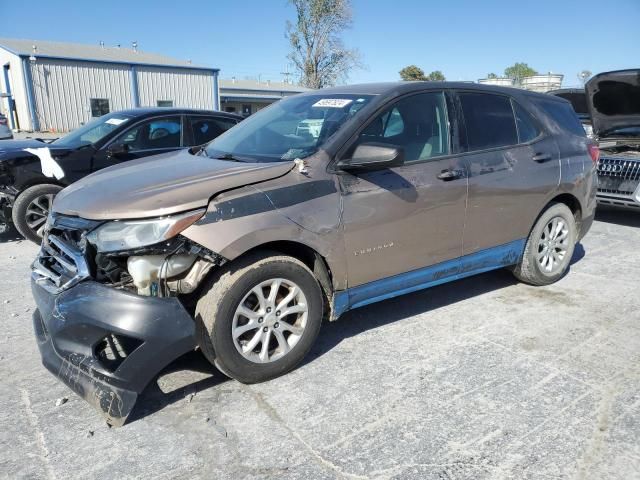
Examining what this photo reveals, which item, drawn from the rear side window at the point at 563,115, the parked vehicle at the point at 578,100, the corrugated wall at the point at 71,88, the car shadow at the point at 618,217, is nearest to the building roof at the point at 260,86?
the corrugated wall at the point at 71,88

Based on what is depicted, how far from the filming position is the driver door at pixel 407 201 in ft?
11.0

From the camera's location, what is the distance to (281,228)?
299cm

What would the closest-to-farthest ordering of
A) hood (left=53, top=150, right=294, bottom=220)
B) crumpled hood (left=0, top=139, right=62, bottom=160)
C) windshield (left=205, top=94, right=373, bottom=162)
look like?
hood (left=53, top=150, right=294, bottom=220)
windshield (left=205, top=94, right=373, bottom=162)
crumpled hood (left=0, top=139, right=62, bottom=160)

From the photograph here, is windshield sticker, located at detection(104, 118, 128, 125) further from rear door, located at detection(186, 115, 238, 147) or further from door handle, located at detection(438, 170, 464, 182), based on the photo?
door handle, located at detection(438, 170, 464, 182)

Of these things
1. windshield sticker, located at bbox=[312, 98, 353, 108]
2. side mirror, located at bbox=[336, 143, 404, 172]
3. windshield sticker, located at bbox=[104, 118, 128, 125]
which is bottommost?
side mirror, located at bbox=[336, 143, 404, 172]

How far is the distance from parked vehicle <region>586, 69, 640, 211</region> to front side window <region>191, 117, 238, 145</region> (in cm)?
A: 540

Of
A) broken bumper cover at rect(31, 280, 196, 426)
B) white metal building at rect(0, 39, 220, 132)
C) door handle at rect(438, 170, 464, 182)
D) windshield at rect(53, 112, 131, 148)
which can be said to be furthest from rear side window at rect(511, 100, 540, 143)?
white metal building at rect(0, 39, 220, 132)

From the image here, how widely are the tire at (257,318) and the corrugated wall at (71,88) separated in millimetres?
32866

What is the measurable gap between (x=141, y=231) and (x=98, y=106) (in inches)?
1333

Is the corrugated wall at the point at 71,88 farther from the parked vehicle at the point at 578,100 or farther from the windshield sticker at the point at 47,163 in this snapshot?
the parked vehicle at the point at 578,100

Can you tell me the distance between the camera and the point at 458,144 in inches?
154

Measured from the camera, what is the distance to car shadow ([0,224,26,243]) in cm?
667

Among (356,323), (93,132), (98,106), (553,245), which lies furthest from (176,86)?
(356,323)

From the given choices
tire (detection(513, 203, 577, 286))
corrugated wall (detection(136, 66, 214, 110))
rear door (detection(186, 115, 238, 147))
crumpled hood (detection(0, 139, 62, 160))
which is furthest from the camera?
corrugated wall (detection(136, 66, 214, 110))
